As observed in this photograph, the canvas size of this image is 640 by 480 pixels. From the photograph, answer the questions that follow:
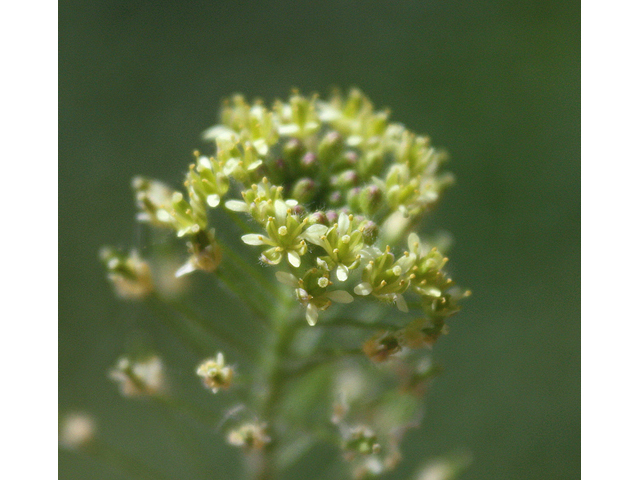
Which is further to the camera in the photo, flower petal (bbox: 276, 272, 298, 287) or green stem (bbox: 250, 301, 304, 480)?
green stem (bbox: 250, 301, 304, 480)

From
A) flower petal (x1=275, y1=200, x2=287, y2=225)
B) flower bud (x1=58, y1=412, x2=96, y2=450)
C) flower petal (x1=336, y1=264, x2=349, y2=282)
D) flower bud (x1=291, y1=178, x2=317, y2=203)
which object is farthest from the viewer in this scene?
flower bud (x1=58, y1=412, x2=96, y2=450)

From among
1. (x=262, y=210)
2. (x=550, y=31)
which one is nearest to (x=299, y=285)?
(x=262, y=210)

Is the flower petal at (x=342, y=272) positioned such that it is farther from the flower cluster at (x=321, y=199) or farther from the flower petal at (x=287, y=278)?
the flower petal at (x=287, y=278)

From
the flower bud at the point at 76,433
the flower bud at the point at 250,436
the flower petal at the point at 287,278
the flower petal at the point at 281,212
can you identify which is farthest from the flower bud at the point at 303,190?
the flower bud at the point at 76,433

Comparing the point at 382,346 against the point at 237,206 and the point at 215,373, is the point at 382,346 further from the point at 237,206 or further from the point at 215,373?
the point at 237,206

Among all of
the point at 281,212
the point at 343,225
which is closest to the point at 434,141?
the point at 343,225

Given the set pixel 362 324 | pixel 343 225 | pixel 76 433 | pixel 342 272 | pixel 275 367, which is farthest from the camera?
pixel 76 433

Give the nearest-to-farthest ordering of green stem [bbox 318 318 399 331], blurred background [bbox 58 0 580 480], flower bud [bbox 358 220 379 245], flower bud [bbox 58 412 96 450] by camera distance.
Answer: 1. flower bud [bbox 358 220 379 245]
2. green stem [bbox 318 318 399 331]
3. flower bud [bbox 58 412 96 450]
4. blurred background [bbox 58 0 580 480]

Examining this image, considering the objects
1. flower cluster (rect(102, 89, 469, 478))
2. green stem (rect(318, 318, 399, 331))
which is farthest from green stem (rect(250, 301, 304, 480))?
green stem (rect(318, 318, 399, 331))

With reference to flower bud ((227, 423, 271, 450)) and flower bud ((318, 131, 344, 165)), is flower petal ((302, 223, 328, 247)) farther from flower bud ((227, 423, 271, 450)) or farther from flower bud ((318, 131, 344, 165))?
flower bud ((227, 423, 271, 450))
